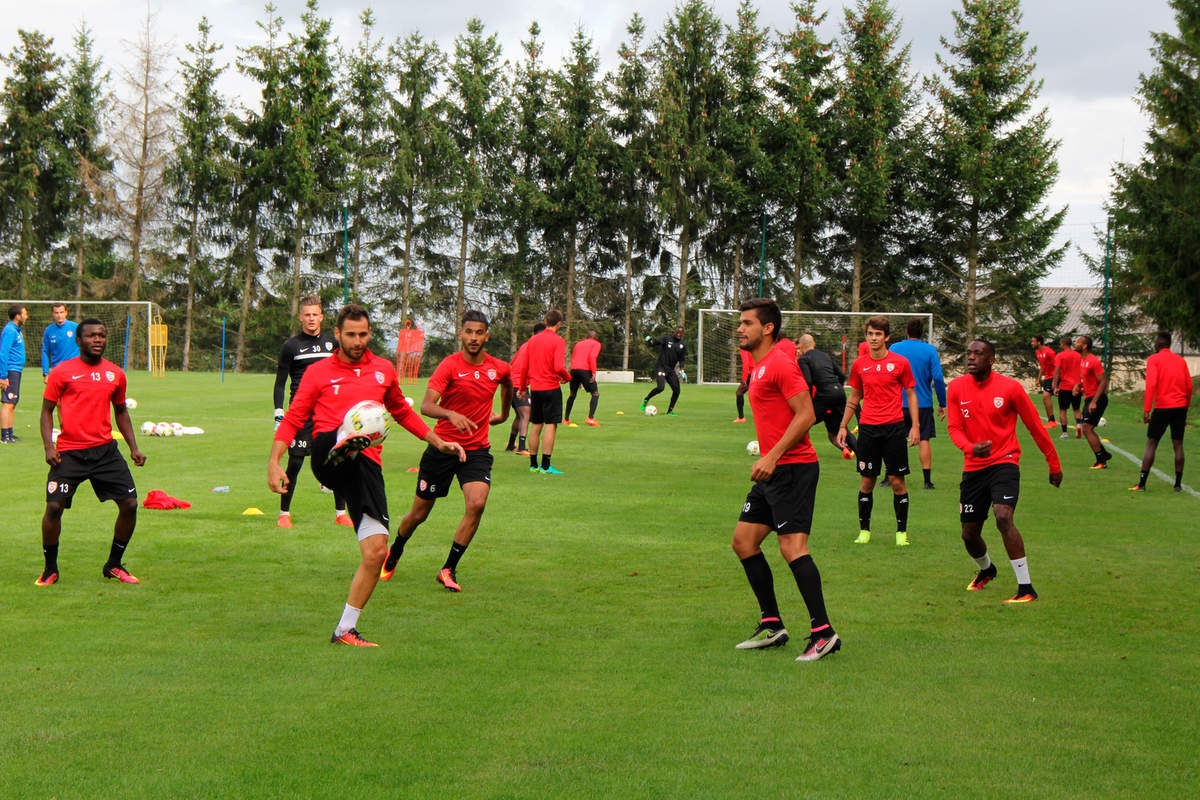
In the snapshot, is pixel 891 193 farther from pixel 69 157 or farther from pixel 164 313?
pixel 69 157

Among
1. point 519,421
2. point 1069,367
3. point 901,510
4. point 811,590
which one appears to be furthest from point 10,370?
point 1069,367

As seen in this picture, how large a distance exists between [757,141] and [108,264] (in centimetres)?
3210

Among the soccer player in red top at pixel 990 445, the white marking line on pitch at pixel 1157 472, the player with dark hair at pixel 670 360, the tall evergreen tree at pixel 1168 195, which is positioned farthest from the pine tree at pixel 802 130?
the soccer player in red top at pixel 990 445

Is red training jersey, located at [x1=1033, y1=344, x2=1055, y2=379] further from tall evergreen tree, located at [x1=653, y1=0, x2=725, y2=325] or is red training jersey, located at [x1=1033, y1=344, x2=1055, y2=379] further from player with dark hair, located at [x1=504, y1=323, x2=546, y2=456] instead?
tall evergreen tree, located at [x1=653, y1=0, x2=725, y2=325]

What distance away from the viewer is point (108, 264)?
183 feet

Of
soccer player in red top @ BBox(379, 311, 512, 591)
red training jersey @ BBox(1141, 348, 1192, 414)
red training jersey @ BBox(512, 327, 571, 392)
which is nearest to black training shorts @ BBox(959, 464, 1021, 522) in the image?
soccer player in red top @ BBox(379, 311, 512, 591)

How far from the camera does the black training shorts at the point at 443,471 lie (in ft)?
26.9

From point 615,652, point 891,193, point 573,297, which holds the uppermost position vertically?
point 891,193

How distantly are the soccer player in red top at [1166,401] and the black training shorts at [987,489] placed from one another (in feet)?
24.6

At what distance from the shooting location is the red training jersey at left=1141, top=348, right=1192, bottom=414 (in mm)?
14453

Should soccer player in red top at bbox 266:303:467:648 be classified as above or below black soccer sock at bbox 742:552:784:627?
above

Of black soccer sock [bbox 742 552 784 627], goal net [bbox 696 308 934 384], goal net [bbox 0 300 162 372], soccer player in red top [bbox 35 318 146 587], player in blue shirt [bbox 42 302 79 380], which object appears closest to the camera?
black soccer sock [bbox 742 552 784 627]

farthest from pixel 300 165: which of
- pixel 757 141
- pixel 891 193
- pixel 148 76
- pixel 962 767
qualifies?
pixel 962 767

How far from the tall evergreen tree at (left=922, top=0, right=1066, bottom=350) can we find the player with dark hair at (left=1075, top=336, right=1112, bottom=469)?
89.1 ft
